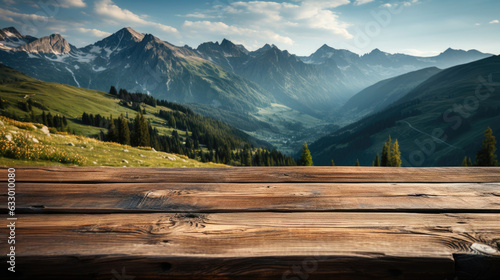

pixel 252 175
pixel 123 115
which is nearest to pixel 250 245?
pixel 252 175

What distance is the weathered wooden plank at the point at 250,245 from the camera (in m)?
1.69

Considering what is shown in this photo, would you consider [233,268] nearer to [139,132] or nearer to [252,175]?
[252,175]

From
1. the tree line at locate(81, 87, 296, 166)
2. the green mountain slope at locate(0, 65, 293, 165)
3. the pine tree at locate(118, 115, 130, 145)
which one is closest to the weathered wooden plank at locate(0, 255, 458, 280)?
the pine tree at locate(118, 115, 130, 145)

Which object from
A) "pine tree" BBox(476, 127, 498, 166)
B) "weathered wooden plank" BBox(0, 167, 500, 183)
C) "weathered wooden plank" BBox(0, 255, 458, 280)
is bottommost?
"pine tree" BBox(476, 127, 498, 166)

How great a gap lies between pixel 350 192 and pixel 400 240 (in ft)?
3.05

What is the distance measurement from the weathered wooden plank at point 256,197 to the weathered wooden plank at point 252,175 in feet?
0.51

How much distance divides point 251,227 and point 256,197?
2.07ft

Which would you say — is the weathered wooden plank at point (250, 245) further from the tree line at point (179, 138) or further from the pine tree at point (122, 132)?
the tree line at point (179, 138)

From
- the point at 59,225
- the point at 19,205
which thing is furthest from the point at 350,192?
the point at 19,205

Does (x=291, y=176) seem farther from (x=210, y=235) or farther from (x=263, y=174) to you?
(x=210, y=235)

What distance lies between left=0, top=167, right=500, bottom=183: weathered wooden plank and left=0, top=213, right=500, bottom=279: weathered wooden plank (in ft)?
3.21

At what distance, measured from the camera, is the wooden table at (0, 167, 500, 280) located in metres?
1.71

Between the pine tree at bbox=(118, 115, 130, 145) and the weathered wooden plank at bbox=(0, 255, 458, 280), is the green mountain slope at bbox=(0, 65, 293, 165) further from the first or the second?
the weathered wooden plank at bbox=(0, 255, 458, 280)

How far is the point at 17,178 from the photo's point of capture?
304cm
